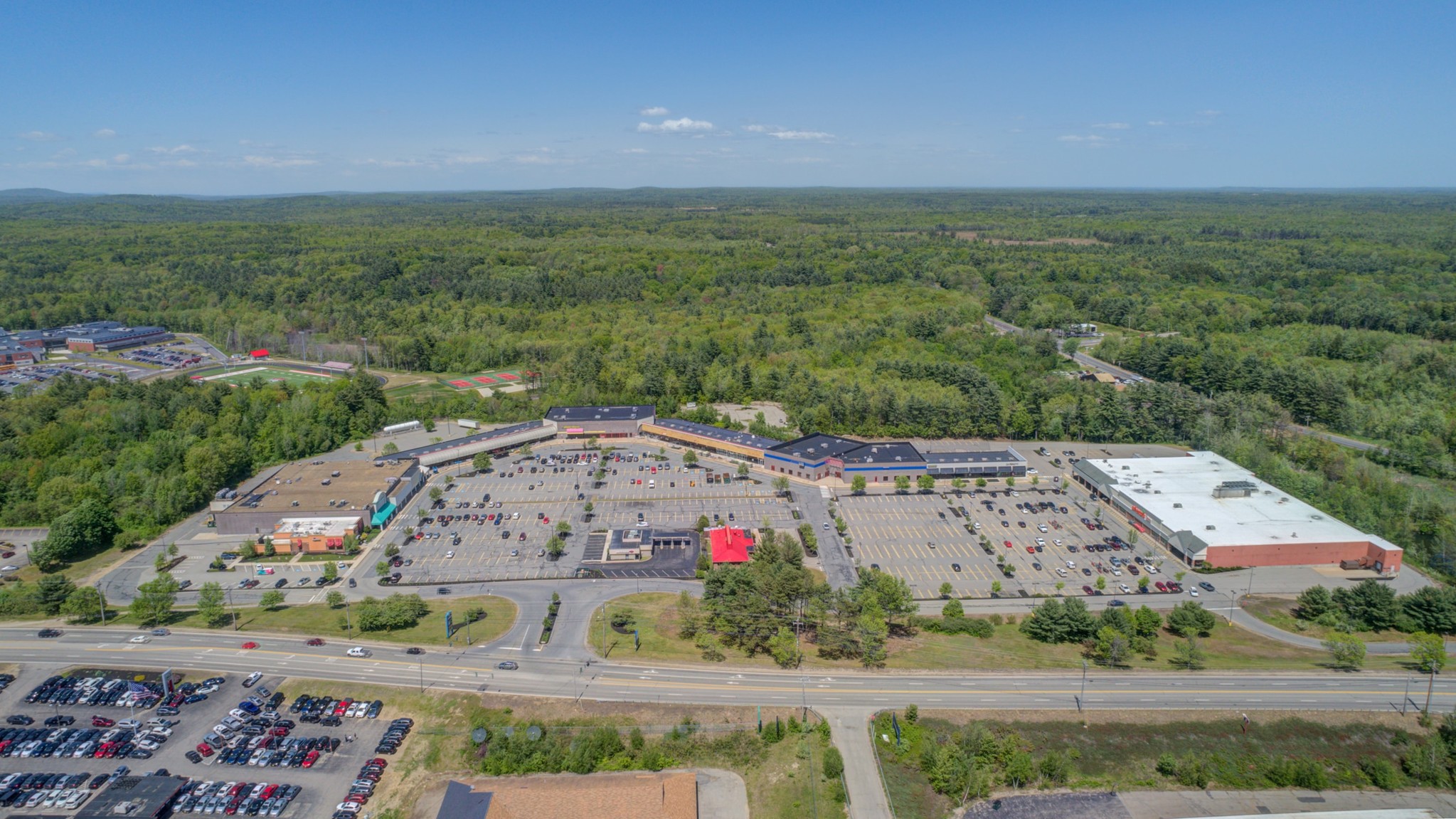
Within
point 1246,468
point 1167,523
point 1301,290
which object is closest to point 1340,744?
point 1167,523

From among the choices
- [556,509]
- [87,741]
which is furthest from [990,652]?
[87,741]

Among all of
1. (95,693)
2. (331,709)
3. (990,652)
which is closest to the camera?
(331,709)

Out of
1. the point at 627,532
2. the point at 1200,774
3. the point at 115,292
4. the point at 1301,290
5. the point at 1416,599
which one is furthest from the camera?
the point at 115,292

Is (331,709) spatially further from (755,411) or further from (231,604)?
(755,411)

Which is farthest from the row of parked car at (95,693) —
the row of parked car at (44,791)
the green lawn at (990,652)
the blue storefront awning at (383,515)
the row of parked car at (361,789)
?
the green lawn at (990,652)

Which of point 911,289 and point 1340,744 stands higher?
point 911,289

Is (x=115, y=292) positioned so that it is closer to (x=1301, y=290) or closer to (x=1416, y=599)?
(x=1416, y=599)
